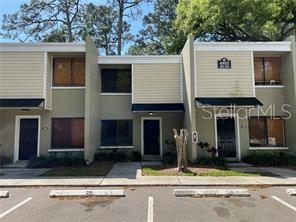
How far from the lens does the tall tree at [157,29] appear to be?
2906 centimetres

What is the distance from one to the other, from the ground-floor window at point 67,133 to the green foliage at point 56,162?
5.25ft

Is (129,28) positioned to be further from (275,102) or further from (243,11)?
(275,102)

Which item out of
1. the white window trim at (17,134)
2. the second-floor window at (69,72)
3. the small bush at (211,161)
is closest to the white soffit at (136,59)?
the second-floor window at (69,72)

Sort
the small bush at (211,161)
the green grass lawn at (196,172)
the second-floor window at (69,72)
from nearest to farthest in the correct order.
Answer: the green grass lawn at (196,172)
the small bush at (211,161)
the second-floor window at (69,72)

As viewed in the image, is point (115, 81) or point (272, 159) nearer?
point (272, 159)

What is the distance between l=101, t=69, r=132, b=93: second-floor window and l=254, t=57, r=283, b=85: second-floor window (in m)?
7.29

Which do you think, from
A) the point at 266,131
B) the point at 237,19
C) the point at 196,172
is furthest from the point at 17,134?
the point at 237,19

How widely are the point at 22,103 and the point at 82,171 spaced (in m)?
4.85

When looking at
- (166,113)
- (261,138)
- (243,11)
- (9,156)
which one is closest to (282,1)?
(243,11)

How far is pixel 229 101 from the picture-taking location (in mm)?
14539

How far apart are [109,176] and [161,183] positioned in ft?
7.84

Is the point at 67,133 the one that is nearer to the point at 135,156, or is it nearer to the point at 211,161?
the point at 135,156

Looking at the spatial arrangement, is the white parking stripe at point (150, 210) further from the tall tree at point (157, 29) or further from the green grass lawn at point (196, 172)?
the tall tree at point (157, 29)

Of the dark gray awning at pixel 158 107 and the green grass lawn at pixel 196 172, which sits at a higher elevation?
the dark gray awning at pixel 158 107
